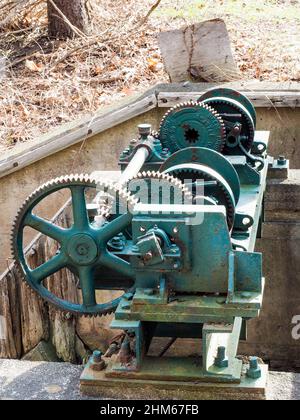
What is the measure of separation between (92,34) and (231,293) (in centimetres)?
644

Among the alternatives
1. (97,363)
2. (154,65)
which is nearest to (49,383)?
(97,363)

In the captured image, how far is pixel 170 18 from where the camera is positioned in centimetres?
1023

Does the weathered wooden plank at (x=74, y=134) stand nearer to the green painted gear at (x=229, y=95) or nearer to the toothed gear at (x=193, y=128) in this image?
the green painted gear at (x=229, y=95)

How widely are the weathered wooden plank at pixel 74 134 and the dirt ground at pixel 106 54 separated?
460mm

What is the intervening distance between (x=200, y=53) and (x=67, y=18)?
214 cm

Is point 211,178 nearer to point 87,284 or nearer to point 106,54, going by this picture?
point 87,284

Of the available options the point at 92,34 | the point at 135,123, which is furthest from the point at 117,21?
the point at 135,123

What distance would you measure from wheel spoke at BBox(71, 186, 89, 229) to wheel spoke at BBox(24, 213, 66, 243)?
0.09 m

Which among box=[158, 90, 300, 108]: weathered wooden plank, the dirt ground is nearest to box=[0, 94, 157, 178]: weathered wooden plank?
box=[158, 90, 300, 108]: weathered wooden plank

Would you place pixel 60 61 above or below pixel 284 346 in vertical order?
above

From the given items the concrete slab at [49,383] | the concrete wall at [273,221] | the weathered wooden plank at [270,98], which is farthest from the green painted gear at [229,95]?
the concrete slab at [49,383]

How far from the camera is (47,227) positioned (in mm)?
4051

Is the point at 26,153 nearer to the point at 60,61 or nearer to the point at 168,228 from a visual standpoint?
the point at 60,61

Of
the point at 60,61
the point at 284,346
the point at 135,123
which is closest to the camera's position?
the point at 284,346
